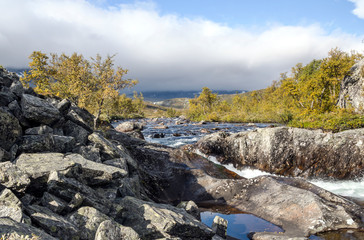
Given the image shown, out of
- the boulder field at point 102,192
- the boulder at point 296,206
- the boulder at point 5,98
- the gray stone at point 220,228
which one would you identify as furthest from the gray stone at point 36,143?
the boulder at point 296,206

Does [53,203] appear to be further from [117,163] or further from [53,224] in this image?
[117,163]

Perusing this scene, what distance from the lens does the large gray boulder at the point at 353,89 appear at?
132 ft

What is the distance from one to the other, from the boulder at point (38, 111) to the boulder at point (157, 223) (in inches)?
285

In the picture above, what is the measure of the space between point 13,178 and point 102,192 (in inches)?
146

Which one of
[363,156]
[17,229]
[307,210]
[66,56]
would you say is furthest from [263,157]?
[66,56]

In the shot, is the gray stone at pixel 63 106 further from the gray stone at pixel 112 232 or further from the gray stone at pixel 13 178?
the gray stone at pixel 112 232

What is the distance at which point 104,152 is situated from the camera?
47.8 feet

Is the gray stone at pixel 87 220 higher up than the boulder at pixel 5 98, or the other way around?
the boulder at pixel 5 98

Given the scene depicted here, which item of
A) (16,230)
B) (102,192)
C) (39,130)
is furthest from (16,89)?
(16,230)

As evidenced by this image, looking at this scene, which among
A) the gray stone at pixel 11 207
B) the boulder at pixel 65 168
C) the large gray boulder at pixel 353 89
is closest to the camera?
the gray stone at pixel 11 207

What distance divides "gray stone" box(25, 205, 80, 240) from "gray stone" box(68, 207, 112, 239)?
32cm

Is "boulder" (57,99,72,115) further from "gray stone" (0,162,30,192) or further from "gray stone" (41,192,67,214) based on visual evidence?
"gray stone" (41,192,67,214)

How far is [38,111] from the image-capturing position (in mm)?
12648

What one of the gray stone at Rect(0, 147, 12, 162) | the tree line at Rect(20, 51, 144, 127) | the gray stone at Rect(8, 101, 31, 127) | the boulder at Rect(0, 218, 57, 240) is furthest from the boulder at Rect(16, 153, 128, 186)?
the tree line at Rect(20, 51, 144, 127)
